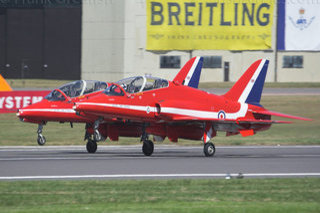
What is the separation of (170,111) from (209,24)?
136 ft

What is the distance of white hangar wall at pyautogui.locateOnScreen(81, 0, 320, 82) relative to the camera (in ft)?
200

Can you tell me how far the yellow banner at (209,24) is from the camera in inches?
2422

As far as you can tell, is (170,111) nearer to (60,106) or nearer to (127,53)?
(60,106)

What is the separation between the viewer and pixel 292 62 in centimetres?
6462

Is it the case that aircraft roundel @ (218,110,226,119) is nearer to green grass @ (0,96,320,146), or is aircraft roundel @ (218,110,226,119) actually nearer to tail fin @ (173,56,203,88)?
tail fin @ (173,56,203,88)

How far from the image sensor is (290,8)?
62812mm

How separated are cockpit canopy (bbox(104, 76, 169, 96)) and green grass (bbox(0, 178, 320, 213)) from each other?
6.66m

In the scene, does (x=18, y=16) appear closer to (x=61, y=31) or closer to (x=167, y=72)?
(x=61, y=31)

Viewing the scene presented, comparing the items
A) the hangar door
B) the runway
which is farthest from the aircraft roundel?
the hangar door

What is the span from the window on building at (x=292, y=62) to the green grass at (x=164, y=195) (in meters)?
49.8

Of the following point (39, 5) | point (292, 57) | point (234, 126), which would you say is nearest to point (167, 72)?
point (292, 57)

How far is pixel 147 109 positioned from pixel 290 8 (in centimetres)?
4411

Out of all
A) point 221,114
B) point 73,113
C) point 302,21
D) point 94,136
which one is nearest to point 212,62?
point 302,21

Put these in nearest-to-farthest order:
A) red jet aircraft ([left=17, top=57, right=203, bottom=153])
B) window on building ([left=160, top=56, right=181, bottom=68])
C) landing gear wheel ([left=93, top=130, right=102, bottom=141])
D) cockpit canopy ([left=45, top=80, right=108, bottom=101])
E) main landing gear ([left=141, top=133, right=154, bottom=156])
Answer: landing gear wheel ([left=93, top=130, right=102, bottom=141])
main landing gear ([left=141, top=133, right=154, bottom=156])
red jet aircraft ([left=17, top=57, right=203, bottom=153])
cockpit canopy ([left=45, top=80, right=108, bottom=101])
window on building ([left=160, top=56, right=181, bottom=68])
